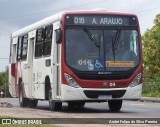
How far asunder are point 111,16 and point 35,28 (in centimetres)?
428

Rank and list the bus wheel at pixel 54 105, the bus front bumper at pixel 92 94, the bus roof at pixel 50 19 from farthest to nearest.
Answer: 1. the bus wheel at pixel 54 105
2. the bus roof at pixel 50 19
3. the bus front bumper at pixel 92 94

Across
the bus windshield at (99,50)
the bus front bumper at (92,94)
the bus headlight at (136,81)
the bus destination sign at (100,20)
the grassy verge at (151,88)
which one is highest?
the bus destination sign at (100,20)

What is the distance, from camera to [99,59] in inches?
821

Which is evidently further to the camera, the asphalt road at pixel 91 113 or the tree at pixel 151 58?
the tree at pixel 151 58

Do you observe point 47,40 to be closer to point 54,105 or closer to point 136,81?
point 54,105

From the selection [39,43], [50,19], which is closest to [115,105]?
[39,43]

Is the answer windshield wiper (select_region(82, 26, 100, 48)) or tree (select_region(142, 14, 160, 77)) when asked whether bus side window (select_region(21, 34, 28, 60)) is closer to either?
windshield wiper (select_region(82, 26, 100, 48))

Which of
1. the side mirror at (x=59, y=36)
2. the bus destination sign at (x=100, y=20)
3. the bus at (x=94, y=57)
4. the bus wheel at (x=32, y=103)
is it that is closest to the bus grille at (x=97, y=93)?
the bus at (x=94, y=57)

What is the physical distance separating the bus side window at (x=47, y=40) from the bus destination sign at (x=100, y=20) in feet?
4.74

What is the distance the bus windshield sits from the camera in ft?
68.2

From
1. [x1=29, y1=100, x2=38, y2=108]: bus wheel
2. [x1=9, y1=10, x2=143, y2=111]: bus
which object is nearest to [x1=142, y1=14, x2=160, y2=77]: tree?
[x1=29, y1=100, x2=38, y2=108]: bus wheel

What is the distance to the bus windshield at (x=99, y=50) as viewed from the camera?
20.8 metres

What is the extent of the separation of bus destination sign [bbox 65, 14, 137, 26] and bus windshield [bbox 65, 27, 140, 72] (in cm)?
24

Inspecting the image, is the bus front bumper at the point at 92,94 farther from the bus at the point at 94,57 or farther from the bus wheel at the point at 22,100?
the bus wheel at the point at 22,100
